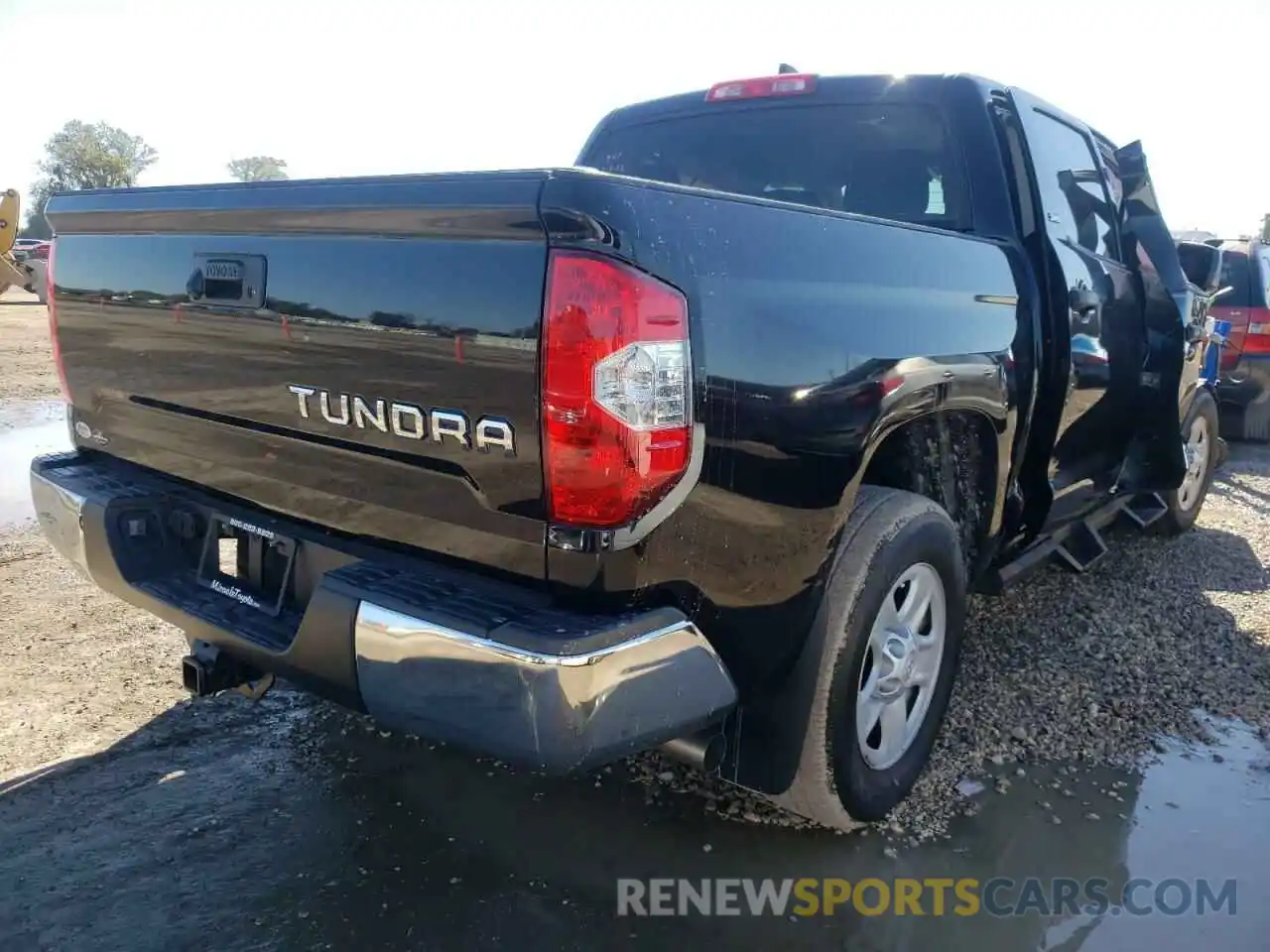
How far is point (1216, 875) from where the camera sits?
2.61 metres

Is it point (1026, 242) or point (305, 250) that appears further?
point (1026, 242)

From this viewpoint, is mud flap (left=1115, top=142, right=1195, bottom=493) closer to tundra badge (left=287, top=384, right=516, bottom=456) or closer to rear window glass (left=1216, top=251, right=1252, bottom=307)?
tundra badge (left=287, top=384, right=516, bottom=456)

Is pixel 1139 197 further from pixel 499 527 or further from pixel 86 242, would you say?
pixel 86 242

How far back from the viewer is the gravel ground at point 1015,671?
3.01 meters

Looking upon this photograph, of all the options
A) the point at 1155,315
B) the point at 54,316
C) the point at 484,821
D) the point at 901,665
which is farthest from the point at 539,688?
the point at 1155,315

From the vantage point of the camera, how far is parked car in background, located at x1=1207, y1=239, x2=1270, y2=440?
8570 mm

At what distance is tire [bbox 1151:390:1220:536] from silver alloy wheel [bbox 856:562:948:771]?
325 centimetres

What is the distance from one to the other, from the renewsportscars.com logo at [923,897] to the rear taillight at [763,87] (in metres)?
2.61

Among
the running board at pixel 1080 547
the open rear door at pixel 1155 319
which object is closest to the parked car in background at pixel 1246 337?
the open rear door at pixel 1155 319

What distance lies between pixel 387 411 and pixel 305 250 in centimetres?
44

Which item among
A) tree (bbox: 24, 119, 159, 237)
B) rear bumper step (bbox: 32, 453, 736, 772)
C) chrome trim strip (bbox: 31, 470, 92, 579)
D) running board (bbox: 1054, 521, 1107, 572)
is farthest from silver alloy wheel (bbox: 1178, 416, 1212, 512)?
tree (bbox: 24, 119, 159, 237)

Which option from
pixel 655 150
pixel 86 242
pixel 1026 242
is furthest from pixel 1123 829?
pixel 86 242

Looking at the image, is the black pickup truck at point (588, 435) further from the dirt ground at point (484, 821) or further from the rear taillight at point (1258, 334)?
the rear taillight at point (1258, 334)

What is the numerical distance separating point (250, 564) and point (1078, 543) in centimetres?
338
